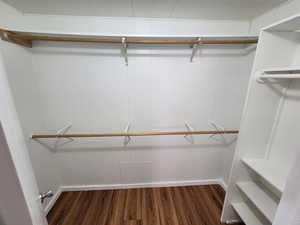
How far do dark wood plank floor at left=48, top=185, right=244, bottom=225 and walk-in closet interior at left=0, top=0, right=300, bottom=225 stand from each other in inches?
0.5

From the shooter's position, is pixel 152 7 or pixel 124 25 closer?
pixel 152 7

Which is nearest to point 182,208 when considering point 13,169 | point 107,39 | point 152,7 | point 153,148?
point 153,148

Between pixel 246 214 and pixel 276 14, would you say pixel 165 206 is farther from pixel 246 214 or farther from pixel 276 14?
pixel 276 14

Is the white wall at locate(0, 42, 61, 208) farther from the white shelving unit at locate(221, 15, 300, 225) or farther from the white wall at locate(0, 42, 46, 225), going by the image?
the white shelving unit at locate(221, 15, 300, 225)

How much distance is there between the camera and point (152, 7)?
1.13 meters

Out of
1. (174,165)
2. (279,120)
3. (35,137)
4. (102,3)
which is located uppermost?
(102,3)

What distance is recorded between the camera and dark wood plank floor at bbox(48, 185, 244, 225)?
4.58ft

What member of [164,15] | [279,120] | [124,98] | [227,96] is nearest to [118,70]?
Answer: [124,98]

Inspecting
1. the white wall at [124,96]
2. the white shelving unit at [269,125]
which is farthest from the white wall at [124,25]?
the white shelving unit at [269,125]

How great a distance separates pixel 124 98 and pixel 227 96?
1325 millimetres

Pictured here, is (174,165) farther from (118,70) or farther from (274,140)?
(118,70)

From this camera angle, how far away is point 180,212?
1.48m

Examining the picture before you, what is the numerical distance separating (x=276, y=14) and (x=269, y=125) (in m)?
1.03

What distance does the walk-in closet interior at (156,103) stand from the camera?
1061 mm
